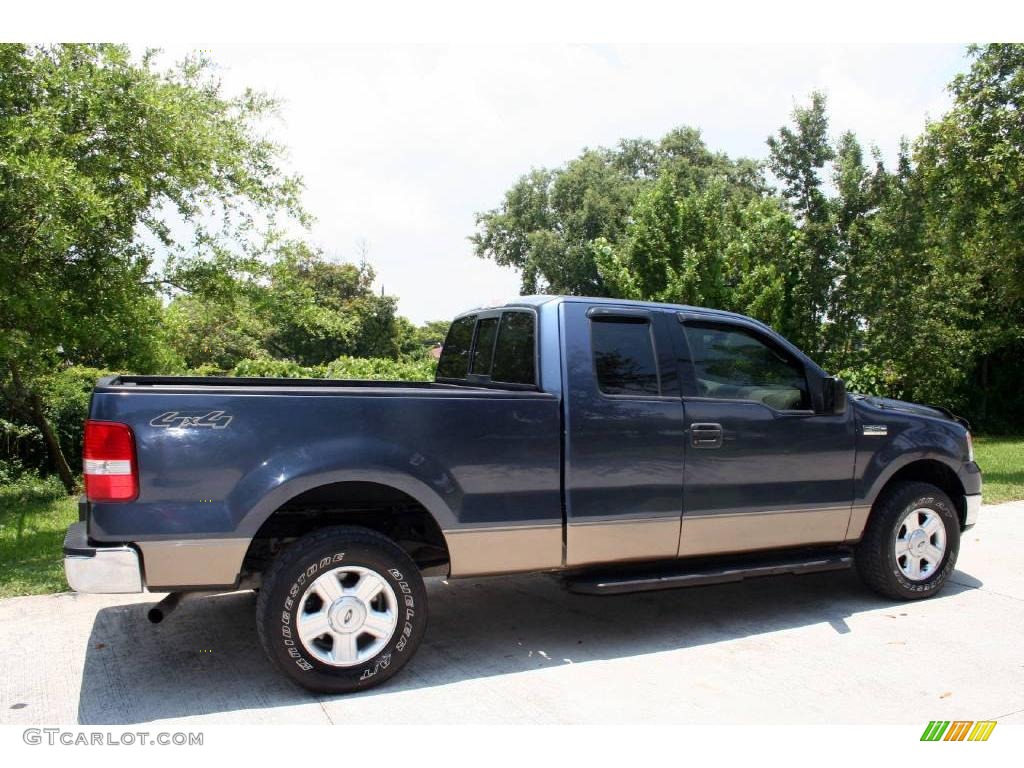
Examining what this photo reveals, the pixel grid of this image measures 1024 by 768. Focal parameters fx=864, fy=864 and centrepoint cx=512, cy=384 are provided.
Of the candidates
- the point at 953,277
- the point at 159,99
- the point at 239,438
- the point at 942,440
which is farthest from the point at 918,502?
the point at 953,277

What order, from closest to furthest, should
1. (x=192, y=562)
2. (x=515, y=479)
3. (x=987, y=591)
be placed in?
(x=192, y=562) < (x=515, y=479) < (x=987, y=591)

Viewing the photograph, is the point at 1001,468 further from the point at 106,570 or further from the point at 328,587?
the point at 106,570

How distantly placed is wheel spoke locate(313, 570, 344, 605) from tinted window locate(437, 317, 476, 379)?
2.02 metres

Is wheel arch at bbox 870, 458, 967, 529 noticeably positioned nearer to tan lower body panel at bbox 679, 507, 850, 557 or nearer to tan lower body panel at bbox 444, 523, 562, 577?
tan lower body panel at bbox 679, 507, 850, 557

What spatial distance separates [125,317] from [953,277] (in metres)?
18.1

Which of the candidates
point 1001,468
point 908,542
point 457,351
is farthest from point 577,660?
point 1001,468

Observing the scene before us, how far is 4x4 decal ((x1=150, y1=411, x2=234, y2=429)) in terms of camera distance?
390 centimetres

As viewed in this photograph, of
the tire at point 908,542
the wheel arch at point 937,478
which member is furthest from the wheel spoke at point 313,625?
the wheel arch at point 937,478

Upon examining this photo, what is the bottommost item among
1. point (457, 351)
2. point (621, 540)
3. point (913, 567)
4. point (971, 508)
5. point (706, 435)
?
point (913, 567)

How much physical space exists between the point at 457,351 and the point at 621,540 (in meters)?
1.92

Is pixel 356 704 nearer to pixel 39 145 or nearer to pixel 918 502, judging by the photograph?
pixel 918 502

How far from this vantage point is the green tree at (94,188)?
6.85m

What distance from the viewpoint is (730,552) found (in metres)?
5.23

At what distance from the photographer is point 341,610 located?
4164 mm
